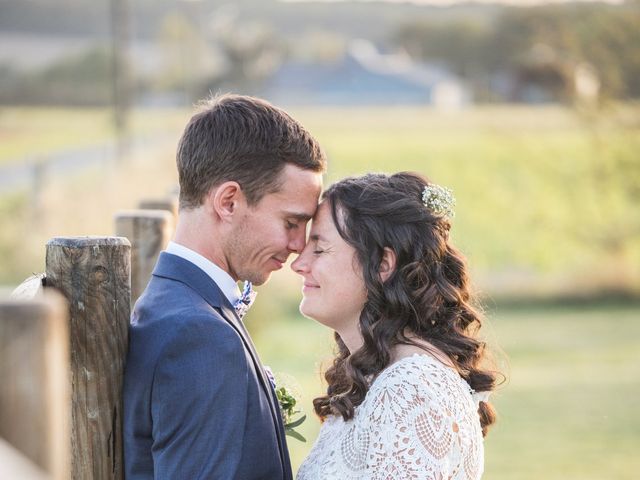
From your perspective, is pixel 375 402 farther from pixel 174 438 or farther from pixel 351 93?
pixel 351 93

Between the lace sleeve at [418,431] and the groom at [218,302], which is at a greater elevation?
the groom at [218,302]

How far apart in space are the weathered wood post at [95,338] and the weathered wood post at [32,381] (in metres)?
0.98

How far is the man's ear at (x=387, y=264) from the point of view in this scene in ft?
11.3

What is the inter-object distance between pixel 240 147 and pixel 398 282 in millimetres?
705

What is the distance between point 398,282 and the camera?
11.3ft

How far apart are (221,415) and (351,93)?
66787mm

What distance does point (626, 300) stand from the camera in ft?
80.2

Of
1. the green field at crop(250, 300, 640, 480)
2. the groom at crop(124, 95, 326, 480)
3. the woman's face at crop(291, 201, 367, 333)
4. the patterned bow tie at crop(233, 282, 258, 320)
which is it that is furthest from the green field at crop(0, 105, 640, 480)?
the groom at crop(124, 95, 326, 480)

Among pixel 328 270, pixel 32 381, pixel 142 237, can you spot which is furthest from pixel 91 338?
pixel 142 237

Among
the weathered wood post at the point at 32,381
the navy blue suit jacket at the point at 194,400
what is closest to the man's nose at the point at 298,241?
the navy blue suit jacket at the point at 194,400

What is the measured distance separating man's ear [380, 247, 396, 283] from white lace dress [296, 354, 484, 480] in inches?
11.3

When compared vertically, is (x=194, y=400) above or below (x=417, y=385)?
above

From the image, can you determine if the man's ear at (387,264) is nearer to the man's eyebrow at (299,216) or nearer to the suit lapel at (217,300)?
the man's eyebrow at (299,216)

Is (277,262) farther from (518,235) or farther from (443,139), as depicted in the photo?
(443,139)
